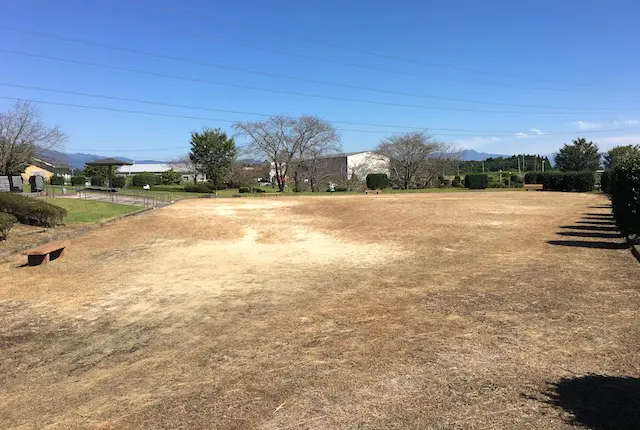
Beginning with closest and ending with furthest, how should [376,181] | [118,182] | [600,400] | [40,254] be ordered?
[600,400], [40,254], [118,182], [376,181]

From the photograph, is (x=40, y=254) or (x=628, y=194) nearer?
(x=40, y=254)

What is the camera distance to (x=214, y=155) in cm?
5388

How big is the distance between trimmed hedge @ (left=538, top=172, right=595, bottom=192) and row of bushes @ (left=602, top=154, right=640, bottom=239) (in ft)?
107

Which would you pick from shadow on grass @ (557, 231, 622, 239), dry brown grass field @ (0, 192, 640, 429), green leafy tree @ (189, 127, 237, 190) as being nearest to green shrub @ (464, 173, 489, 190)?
green leafy tree @ (189, 127, 237, 190)

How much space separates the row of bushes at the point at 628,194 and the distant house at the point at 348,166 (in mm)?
43299

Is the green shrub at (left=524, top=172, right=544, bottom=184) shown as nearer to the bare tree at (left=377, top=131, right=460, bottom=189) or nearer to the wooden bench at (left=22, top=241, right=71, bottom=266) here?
the bare tree at (left=377, top=131, right=460, bottom=189)

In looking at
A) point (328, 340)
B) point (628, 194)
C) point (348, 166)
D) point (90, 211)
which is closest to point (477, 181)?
point (348, 166)

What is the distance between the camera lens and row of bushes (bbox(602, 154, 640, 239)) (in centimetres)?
888

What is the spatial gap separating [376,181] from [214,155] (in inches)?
800

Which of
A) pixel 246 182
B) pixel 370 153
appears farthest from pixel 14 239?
pixel 370 153

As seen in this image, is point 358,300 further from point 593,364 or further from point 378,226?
point 378,226

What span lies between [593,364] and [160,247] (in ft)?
33.2

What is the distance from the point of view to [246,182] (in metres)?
54.2

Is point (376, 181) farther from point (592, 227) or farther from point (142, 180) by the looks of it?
point (592, 227)
